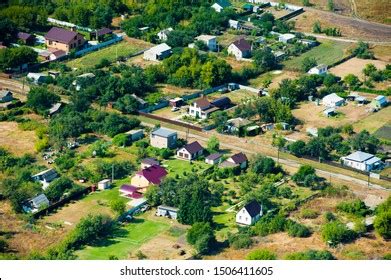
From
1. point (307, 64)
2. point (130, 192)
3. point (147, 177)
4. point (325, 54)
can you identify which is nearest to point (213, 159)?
point (147, 177)

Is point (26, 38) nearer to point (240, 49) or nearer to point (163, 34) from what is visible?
point (163, 34)

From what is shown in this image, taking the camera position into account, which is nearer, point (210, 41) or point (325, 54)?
point (325, 54)

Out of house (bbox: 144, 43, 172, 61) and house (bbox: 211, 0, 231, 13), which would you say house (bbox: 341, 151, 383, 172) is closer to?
house (bbox: 144, 43, 172, 61)

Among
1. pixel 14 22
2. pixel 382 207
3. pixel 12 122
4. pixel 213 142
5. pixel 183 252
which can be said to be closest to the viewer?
pixel 183 252

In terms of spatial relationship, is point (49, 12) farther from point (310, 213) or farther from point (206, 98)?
point (310, 213)

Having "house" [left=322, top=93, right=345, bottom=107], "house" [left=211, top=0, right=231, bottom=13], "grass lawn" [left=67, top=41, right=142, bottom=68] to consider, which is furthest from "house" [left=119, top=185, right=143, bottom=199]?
"house" [left=211, top=0, right=231, bottom=13]

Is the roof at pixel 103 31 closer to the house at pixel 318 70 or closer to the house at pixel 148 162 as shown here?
the house at pixel 318 70

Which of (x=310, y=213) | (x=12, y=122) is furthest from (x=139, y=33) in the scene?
(x=310, y=213)
